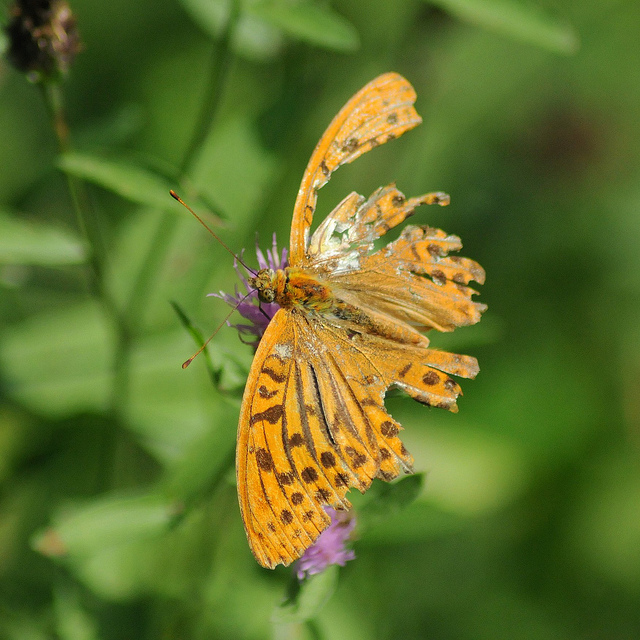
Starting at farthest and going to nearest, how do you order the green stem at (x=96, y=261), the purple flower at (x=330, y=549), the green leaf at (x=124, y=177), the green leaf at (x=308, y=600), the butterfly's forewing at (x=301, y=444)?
the green stem at (x=96, y=261) < the green leaf at (x=124, y=177) < the purple flower at (x=330, y=549) < the green leaf at (x=308, y=600) < the butterfly's forewing at (x=301, y=444)

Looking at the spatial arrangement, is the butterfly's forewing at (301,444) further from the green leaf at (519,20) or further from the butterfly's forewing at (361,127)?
the green leaf at (519,20)

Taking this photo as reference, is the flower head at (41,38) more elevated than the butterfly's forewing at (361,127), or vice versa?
the butterfly's forewing at (361,127)

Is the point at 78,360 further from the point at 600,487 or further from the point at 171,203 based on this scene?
the point at 600,487

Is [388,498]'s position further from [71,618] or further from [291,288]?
[71,618]

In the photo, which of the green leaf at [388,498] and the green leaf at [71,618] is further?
the green leaf at [71,618]

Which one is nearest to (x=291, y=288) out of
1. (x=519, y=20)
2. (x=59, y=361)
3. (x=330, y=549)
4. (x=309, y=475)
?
(x=309, y=475)

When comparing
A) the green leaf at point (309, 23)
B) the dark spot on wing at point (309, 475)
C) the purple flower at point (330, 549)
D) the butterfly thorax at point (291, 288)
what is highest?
the green leaf at point (309, 23)

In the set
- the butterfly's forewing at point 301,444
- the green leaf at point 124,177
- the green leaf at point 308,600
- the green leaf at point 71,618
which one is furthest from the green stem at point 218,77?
the green leaf at point 71,618
